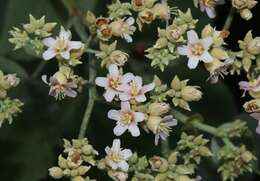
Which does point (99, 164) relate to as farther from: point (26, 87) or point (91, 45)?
point (26, 87)

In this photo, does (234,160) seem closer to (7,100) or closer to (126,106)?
(126,106)

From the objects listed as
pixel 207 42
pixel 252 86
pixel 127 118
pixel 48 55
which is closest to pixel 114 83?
pixel 127 118

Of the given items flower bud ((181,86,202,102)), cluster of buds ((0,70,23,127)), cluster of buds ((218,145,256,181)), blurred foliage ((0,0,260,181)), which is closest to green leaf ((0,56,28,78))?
blurred foliage ((0,0,260,181))

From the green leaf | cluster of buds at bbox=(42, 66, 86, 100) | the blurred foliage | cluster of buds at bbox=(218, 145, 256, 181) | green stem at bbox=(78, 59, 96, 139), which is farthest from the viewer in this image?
the blurred foliage

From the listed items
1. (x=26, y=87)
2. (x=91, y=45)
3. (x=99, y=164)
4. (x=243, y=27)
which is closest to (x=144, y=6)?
(x=91, y=45)

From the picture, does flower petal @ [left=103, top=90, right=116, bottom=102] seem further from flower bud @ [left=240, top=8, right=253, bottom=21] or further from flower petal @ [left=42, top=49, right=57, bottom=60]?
flower bud @ [left=240, top=8, right=253, bottom=21]

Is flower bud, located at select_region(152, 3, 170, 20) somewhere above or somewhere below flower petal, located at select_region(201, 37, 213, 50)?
above

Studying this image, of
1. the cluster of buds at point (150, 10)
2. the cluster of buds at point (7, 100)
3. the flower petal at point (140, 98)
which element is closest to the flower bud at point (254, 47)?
the cluster of buds at point (150, 10)
